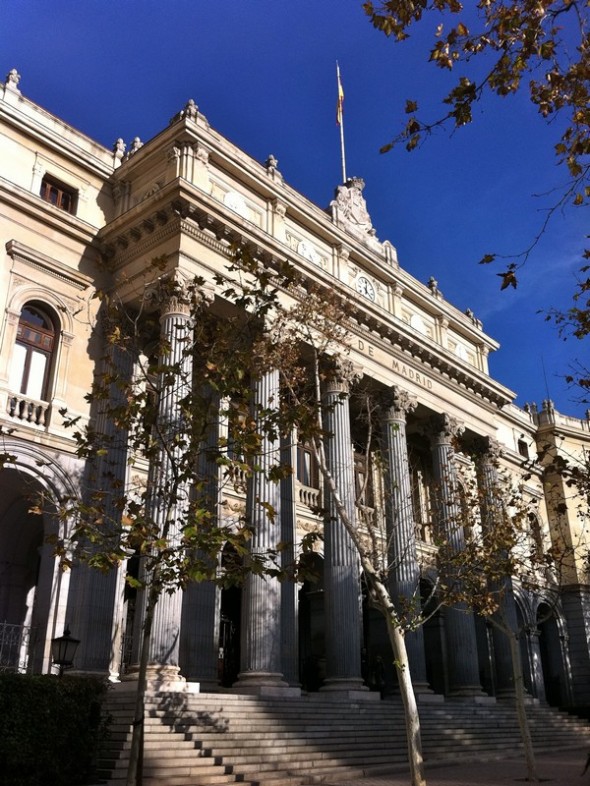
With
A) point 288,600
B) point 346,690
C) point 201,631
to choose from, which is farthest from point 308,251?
point 346,690

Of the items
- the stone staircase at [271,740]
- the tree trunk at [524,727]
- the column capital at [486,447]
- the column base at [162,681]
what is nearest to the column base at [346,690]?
the stone staircase at [271,740]

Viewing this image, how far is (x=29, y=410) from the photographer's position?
18.8 m

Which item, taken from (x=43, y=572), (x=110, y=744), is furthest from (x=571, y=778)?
(x=43, y=572)

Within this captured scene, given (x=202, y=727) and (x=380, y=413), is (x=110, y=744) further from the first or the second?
(x=380, y=413)

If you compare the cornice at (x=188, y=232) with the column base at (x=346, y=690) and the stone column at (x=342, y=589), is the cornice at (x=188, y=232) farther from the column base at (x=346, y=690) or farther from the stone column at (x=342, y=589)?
the column base at (x=346, y=690)

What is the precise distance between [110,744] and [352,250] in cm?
1825

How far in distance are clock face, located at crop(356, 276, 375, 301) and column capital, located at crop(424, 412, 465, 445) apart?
5.24 meters

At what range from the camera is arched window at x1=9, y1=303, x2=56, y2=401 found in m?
19.2

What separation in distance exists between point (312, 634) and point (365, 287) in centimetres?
1251

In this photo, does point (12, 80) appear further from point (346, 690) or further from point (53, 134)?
point (346, 690)

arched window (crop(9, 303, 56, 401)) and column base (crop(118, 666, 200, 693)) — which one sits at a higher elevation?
arched window (crop(9, 303, 56, 401))

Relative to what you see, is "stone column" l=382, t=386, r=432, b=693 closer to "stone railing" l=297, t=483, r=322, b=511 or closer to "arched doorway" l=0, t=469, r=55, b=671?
"stone railing" l=297, t=483, r=322, b=511

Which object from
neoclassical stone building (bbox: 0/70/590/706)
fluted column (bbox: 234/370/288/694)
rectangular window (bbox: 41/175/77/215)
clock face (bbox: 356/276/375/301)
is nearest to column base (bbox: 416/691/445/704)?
neoclassical stone building (bbox: 0/70/590/706)

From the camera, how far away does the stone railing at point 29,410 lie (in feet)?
60.2
